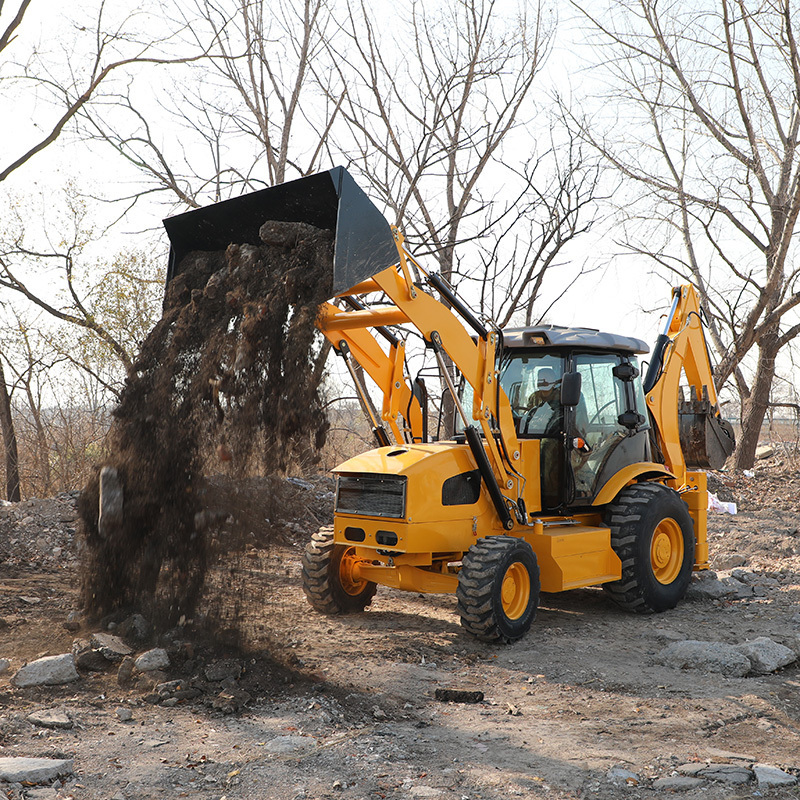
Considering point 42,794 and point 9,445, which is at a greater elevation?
point 9,445

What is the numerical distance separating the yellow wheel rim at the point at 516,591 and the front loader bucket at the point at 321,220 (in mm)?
2575

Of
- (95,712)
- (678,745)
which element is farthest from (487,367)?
(95,712)

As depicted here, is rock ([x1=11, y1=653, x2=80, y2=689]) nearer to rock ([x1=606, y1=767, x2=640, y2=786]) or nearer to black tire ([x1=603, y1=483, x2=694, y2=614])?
rock ([x1=606, y1=767, x2=640, y2=786])

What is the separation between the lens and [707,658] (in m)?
5.76

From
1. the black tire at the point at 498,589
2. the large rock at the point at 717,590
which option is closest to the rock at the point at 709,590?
the large rock at the point at 717,590

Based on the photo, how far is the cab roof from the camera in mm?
7091

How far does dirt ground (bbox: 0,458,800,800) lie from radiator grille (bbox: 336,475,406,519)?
1.00m

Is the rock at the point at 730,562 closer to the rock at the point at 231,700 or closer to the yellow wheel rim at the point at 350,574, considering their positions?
the yellow wheel rim at the point at 350,574

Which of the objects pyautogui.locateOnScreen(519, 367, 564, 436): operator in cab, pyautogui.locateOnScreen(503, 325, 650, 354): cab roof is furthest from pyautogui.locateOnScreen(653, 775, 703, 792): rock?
pyautogui.locateOnScreen(503, 325, 650, 354): cab roof

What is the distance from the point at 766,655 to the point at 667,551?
198 centimetres

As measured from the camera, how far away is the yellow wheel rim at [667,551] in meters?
7.58

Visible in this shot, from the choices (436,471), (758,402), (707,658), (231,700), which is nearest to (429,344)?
(436,471)

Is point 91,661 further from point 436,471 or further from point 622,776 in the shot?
point 622,776

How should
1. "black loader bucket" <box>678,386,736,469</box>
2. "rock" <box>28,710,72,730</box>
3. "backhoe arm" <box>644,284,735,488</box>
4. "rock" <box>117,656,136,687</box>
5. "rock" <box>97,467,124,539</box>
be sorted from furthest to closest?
"black loader bucket" <box>678,386,736,469</box>, "backhoe arm" <box>644,284,735,488</box>, "rock" <box>97,467,124,539</box>, "rock" <box>117,656,136,687</box>, "rock" <box>28,710,72,730</box>
